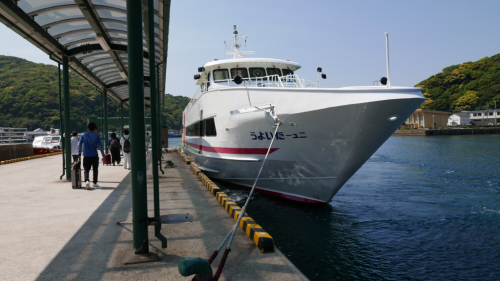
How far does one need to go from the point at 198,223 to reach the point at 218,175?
521 centimetres

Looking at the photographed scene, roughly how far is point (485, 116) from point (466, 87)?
15855mm

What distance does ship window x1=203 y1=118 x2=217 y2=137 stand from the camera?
376 inches

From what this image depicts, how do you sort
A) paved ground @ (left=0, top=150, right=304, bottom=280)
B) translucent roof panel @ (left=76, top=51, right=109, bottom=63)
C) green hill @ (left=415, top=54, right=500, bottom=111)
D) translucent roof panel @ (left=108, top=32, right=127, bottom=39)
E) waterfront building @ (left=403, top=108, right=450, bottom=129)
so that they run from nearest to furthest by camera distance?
paved ground @ (left=0, top=150, right=304, bottom=280)
translucent roof panel @ (left=108, top=32, right=127, bottom=39)
translucent roof panel @ (left=76, top=51, right=109, bottom=63)
waterfront building @ (left=403, top=108, right=450, bottom=129)
green hill @ (left=415, top=54, right=500, bottom=111)

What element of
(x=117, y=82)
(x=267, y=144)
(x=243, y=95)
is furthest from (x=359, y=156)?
(x=117, y=82)

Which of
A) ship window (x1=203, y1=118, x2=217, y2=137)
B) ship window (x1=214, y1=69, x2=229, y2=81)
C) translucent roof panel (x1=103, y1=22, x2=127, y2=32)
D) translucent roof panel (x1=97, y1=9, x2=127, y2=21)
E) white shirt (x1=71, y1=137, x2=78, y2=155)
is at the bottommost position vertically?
white shirt (x1=71, y1=137, x2=78, y2=155)

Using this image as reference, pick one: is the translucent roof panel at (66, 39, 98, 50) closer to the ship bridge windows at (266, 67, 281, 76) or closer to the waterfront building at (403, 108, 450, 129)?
the ship bridge windows at (266, 67, 281, 76)

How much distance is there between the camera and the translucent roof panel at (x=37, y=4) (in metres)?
6.15

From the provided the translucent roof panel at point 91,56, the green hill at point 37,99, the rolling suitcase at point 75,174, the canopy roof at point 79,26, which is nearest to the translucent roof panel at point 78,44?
the canopy roof at point 79,26

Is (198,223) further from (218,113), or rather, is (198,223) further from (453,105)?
(453,105)

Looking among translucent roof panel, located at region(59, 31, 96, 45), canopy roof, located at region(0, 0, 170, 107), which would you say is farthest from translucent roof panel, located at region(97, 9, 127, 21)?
translucent roof panel, located at region(59, 31, 96, 45)

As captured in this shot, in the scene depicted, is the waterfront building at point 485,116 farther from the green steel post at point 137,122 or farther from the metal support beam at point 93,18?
the green steel post at point 137,122

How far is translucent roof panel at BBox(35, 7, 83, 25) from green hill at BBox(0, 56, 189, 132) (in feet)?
198

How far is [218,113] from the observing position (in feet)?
29.6

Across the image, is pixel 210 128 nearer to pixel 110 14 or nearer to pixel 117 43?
pixel 117 43
